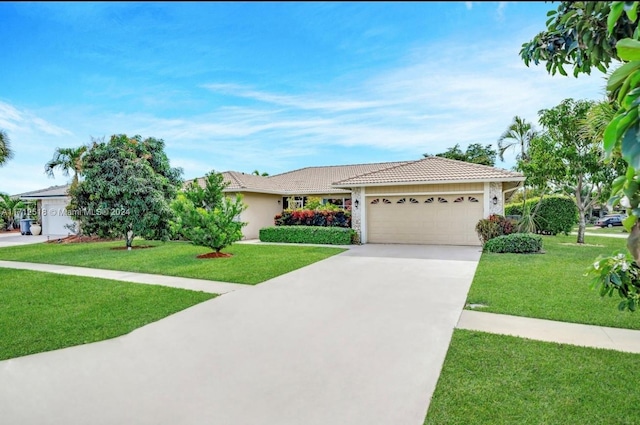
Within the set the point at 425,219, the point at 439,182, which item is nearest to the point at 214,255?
the point at 425,219

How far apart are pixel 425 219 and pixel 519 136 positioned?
50.6 feet

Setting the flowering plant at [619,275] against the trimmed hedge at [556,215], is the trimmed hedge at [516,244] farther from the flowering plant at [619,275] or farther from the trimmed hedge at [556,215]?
the flowering plant at [619,275]

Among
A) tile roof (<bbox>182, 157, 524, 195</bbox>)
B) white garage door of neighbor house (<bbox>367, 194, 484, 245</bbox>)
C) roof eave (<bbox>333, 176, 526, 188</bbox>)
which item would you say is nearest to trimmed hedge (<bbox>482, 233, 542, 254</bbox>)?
white garage door of neighbor house (<bbox>367, 194, 484, 245</bbox>)

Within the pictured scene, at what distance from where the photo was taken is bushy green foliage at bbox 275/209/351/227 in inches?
722

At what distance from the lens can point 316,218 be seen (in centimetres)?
1870

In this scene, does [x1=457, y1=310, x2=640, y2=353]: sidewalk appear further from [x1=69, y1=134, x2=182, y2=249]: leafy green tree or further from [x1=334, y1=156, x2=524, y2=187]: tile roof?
[x1=69, y1=134, x2=182, y2=249]: leafy green tree

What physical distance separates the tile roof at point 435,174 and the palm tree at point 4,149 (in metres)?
18.5

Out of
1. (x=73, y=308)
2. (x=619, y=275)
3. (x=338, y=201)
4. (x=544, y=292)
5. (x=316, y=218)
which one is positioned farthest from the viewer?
(x=338, y=201)

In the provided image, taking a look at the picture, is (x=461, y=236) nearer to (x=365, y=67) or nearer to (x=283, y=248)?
(x=283, y=248)

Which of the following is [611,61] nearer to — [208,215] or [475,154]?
[208,215]

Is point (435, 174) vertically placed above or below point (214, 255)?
above

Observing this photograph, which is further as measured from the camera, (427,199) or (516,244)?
(427,199)

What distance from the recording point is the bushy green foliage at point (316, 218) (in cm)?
1833

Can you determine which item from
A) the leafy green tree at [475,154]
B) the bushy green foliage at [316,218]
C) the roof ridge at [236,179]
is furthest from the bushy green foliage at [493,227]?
the leafy green tree at [475,154]
